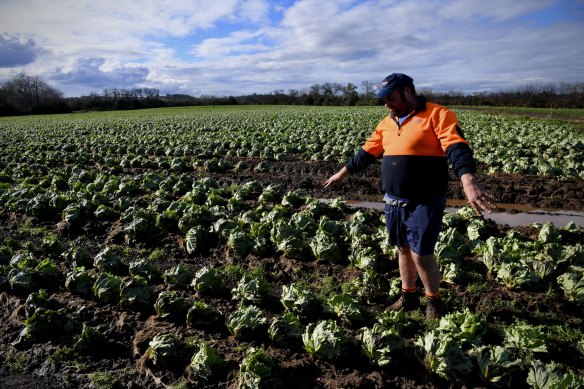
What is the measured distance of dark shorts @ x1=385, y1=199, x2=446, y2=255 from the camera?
4.47m

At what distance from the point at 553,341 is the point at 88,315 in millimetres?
6153

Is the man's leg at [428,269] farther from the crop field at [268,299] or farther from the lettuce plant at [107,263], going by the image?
the lettuce plant at [107,263]

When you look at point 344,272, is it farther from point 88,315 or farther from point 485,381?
point 88,315

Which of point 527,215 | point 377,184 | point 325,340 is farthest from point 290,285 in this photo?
point 377,184

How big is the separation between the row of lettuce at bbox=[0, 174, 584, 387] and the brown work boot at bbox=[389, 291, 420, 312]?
0.37 metres

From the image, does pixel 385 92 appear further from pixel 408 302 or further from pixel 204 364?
pixel 204 364

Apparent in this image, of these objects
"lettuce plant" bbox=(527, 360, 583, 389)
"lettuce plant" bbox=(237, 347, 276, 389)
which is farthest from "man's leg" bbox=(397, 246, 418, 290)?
"lettuce plant" bbox=(237, 347, 276, 389)

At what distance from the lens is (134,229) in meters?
8.36

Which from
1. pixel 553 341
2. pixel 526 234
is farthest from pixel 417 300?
pixel 526 234

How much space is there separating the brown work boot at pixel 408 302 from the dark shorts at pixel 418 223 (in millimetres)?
935

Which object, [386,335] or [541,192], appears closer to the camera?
[386,335]

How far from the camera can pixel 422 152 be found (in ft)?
14.4

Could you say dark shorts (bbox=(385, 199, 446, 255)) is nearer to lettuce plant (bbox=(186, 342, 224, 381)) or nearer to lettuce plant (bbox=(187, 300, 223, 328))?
lettuce plant (bbox=(186, 342, 224, 381))

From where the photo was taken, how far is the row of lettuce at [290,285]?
4371mm
